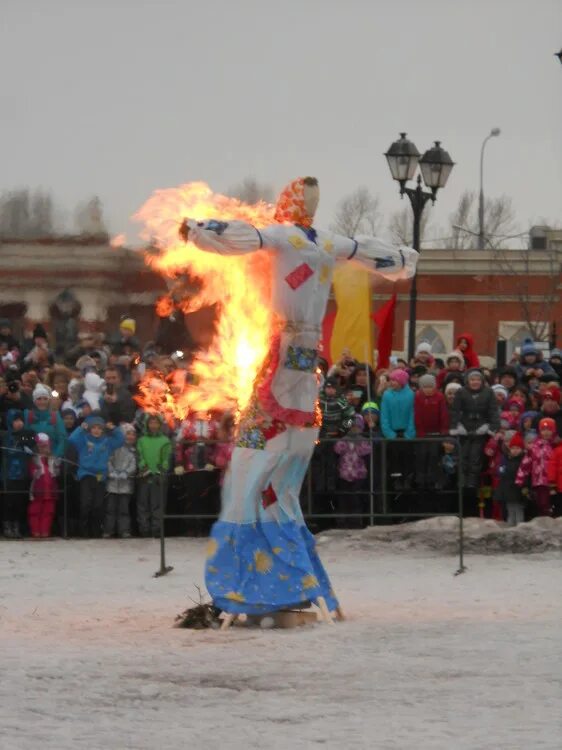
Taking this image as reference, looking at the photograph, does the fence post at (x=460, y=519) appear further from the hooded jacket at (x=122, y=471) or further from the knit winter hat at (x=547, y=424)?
the hooded jacket at (x=122, y=471)

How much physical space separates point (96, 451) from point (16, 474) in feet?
2.94

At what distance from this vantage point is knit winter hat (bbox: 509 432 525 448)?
18266 mm

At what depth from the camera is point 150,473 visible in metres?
18.5

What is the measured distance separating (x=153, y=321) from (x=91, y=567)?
336cm

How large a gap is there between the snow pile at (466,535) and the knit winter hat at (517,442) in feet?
2.54

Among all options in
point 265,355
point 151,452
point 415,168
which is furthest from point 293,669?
point 415,168

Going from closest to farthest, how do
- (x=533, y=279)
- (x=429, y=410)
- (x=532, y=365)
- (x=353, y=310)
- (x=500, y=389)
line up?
(x=353, y=310) < (x=429, y=410) < (x=500, y=389) < (x=532, y=365) < (x=533, y=279)

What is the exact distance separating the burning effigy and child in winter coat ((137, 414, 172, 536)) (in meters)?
6.30

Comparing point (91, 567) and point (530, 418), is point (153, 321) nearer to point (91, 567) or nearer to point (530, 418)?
point (91, 567)

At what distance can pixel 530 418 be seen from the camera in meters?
18.4

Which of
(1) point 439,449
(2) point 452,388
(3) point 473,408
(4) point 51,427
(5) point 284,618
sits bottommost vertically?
(5) point 284,618

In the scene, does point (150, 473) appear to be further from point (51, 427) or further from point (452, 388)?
point (452, 388)

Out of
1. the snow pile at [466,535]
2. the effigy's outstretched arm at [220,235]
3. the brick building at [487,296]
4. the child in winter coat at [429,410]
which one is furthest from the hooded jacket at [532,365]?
the brick building at [487,296]

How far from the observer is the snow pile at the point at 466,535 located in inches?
675
